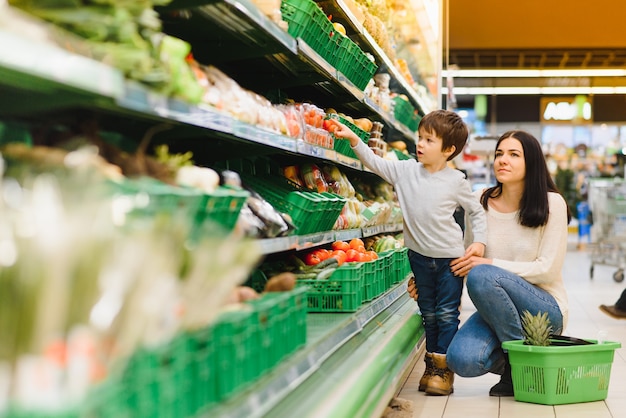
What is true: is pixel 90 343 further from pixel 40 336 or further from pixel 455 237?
pixel 455 237

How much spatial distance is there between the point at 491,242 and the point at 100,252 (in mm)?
2813

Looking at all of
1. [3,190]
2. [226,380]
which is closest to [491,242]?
[226,380]

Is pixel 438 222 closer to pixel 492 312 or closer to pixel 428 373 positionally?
pixel 492 312

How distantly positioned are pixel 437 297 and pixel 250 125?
5.71 feet

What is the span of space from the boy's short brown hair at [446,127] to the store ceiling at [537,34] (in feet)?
18.4

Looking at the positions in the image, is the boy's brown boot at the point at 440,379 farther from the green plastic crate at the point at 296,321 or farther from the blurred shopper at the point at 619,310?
the blurred shopper at the point at 619,310

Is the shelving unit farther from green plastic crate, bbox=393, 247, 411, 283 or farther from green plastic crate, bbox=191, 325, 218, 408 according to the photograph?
green plastic crate, bbox=393, 247, 411, 283

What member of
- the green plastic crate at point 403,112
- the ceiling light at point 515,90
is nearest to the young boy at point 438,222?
the green plastic crate at point 403,112

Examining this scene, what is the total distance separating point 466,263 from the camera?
3.66 metres

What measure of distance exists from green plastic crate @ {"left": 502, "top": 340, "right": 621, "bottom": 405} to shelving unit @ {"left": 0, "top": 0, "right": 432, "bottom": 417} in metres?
0.50

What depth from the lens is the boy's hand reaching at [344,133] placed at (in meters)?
3.77

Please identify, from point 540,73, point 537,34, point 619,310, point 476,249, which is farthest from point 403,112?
point 540,73

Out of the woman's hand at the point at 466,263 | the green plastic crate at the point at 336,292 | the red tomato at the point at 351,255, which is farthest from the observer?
the red tomato at the point at 351,255

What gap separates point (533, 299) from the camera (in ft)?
11.7
